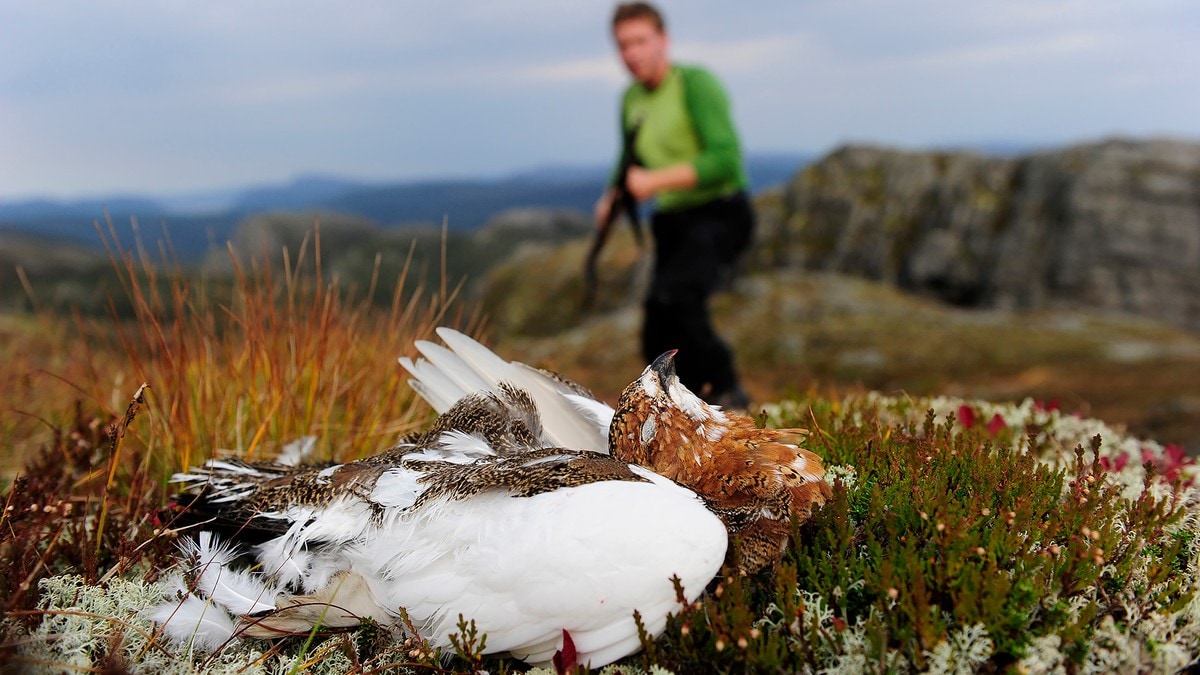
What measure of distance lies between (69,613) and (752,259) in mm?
20303

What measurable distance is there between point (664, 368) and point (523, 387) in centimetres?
85

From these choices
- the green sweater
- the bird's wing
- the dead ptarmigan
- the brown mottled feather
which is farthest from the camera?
the green sweater

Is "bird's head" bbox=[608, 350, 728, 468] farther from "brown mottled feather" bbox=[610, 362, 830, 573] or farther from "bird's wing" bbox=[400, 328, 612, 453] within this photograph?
"bird's wing" bbox=[400, 328, 612, 453]

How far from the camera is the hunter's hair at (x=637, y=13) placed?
6320 millimetres

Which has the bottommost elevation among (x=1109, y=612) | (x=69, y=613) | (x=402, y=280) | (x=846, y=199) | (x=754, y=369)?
(x=754, y=369)

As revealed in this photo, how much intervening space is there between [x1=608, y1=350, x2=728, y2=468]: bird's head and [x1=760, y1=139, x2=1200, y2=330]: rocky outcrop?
1811 cm

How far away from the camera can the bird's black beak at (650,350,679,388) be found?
2953mm

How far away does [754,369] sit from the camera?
14.2 meters

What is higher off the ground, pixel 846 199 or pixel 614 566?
pixel 614 566

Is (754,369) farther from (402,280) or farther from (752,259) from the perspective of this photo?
(402,280)

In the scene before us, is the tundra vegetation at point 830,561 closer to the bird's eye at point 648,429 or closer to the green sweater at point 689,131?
the bird's eye at point 648,429

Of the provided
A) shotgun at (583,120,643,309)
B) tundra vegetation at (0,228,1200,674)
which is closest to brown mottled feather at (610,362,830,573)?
tundra vegetation at (0,228,1200,674)

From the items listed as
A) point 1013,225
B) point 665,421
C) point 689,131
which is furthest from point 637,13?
point 1013,225

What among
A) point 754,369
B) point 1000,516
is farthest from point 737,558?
point 754,369
